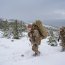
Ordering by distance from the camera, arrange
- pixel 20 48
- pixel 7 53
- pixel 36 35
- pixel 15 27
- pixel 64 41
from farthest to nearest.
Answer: pixel 15 27
pixel 20 48
pixel 7 53
pixel 64 41
pixel 36 35

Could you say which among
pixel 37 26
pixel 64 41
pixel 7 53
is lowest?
pixel 7 53

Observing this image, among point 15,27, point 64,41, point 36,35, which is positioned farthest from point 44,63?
point 15,27

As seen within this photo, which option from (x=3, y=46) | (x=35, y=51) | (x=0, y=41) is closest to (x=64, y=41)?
(x=35, y=51)

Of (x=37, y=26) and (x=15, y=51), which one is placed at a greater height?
(x=37, y=26)

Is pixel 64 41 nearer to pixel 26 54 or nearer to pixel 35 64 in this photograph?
pixel 26 54

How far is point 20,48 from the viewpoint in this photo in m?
36.9

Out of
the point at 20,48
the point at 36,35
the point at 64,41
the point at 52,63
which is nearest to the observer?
the point at 52,63

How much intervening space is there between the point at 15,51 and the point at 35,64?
20687mm

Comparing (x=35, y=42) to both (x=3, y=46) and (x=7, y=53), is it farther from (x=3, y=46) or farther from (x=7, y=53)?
(x=3, y=46)

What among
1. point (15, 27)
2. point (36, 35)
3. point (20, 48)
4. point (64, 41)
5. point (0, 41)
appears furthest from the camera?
point (15, 27)

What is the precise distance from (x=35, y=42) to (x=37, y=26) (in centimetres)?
224

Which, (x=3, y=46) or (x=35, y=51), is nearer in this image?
(x=35, y=51)

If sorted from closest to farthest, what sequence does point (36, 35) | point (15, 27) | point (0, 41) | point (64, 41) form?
point (36, 35) < point (64, 41) < point (0, 41) < point (15, 27)

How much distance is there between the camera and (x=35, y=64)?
14.5 m
